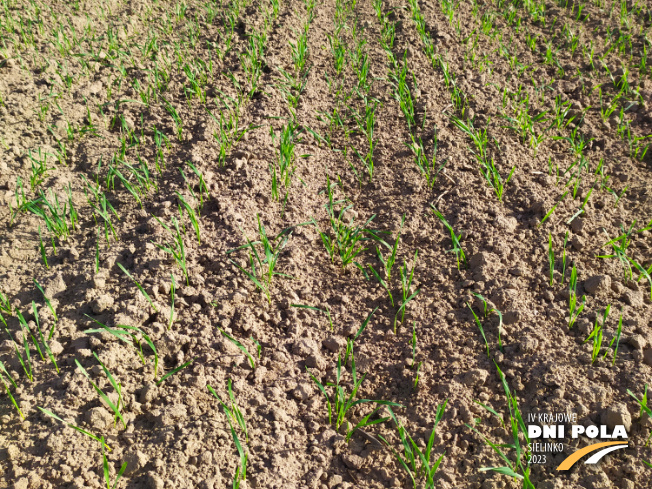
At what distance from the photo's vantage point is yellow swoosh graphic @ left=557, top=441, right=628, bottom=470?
1.81m

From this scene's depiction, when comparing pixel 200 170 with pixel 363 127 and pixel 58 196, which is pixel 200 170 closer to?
pixel 58 196

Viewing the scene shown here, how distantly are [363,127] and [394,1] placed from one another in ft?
7.58

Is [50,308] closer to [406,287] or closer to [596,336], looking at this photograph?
[406,287]

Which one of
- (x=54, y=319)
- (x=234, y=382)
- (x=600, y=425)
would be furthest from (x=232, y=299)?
(x=600, y=425)

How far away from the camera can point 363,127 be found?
3.52m

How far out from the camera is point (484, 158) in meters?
3.04

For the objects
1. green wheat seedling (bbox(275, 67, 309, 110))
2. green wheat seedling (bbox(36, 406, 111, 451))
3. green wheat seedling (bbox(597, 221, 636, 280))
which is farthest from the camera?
green wheat seedling (bbox(275, 67, 309, 110))

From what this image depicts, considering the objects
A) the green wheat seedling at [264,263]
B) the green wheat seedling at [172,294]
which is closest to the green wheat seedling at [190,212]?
the green wheat seedling at [264,263]

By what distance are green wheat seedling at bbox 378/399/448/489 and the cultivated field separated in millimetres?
18

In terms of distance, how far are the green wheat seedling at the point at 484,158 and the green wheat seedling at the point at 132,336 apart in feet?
7.07

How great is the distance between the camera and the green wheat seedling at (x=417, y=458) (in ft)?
5.62

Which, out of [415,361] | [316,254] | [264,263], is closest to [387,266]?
[316,254]

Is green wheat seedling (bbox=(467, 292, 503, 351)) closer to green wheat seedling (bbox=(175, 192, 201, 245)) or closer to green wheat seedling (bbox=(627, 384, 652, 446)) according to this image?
green wheat seedling (bbox=(627, 384, 652, 446))

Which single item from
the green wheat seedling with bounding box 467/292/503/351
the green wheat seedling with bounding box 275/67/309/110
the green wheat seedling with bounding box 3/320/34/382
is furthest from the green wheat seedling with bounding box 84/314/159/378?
the green wheat seedling with bounding box 275/67/309/110
